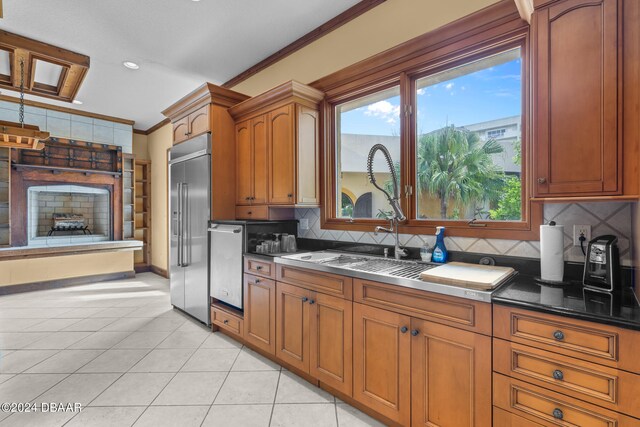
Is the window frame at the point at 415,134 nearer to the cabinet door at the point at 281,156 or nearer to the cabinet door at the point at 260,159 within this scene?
the cabinet door at the point at 281,156

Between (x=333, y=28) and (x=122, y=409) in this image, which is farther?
(x=333, y=28)

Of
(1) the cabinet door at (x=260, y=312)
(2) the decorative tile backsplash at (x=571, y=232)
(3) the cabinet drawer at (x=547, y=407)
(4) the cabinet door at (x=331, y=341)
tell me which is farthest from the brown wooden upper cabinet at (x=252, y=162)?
(3) the cabinet drawer at (x=547, y=407)

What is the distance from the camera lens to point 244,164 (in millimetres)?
3275

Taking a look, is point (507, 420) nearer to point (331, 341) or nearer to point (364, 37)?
point (331, 341)

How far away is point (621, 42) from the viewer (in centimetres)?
128

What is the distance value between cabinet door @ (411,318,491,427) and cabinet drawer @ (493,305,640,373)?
0.13 metres

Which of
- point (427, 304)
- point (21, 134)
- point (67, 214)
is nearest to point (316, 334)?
point (427, 304)

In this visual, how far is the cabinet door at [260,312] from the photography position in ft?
8.19

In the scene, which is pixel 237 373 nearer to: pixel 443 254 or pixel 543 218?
pixel 443 254

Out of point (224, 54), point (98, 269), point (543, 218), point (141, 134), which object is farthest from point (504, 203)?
point (141, 134)

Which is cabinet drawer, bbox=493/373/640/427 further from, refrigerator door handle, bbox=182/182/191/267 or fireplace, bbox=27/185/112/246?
fireplace, bbox=27/185/112/246

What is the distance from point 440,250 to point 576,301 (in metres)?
0.86

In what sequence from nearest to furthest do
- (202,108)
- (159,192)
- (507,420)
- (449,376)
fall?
(507,420), (449,376), (202,108), (159,192)

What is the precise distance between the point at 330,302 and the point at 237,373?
3.51ft
